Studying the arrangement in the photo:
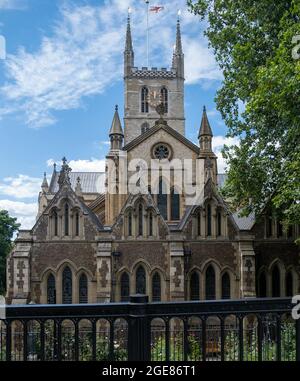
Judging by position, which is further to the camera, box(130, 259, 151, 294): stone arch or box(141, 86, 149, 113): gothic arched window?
box(141, 86, 149, 113): gothic arched window

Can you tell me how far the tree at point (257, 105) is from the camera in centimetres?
1266

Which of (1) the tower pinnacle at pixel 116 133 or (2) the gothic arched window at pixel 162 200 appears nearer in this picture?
(2) the gothic arched window at pixel 162 200

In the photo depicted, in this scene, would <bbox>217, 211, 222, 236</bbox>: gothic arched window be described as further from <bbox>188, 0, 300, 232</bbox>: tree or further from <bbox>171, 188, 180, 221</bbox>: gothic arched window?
<bbox>171, 188, 180, 221</bbox>: gothic arched window

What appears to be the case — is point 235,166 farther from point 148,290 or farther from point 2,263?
point 2,263

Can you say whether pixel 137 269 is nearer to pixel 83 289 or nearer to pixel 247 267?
pixel 83 289

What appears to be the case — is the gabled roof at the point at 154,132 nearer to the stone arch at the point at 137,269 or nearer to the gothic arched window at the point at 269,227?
the gothic arched window at the point at 269,227

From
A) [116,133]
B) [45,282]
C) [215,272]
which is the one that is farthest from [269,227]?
[116,133]

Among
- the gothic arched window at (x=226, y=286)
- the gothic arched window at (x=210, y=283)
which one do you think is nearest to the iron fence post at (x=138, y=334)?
the gothic arched window at (x=210, y=283)

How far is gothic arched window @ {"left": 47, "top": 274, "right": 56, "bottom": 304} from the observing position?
19094 mm

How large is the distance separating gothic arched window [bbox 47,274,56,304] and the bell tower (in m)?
32.3

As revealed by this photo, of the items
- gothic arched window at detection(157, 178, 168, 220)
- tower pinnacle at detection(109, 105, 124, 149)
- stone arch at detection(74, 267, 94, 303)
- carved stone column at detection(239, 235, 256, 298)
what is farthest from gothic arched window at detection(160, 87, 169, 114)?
stone arch at detection(74, 267, 94, 303)

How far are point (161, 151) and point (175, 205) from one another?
13.9 feet

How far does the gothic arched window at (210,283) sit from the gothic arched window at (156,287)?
209cm

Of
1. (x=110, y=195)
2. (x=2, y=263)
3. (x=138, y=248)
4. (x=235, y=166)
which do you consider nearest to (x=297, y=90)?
(x=235, y=166)
